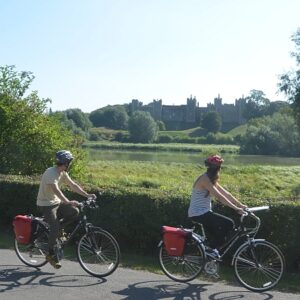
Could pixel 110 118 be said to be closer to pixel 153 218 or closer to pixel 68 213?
pixel 153 218

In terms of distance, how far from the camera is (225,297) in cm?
697

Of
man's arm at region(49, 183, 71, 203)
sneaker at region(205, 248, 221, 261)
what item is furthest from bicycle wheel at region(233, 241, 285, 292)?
man's arm at region(49, 183, 71, 203)

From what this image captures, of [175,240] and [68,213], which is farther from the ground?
[68,213]

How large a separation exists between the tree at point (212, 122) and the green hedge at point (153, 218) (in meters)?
179

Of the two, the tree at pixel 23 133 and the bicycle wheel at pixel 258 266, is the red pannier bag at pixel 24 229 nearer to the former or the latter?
the bicycle wheel at pixel 258 266

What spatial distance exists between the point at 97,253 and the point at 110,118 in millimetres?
184049

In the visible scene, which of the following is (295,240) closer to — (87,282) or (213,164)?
(213,164)

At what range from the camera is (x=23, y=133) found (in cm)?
1841

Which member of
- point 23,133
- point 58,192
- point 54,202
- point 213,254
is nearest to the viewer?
point 213,254

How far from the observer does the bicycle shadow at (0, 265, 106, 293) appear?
291 inches

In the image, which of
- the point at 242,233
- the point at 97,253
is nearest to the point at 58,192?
the point at 97,253

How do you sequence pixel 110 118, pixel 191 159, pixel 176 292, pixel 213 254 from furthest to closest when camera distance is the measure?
1. pixel 110 118
2. pixel 191 159
3. pixel 213 254
4. pixel 176 292

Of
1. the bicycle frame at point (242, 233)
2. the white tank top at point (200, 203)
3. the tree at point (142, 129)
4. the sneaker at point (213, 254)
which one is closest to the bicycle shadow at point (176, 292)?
the sneaker at point (213, 254)

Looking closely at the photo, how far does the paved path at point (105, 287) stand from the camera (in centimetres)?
693
